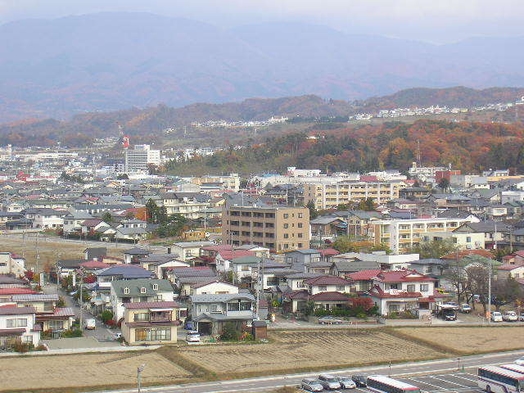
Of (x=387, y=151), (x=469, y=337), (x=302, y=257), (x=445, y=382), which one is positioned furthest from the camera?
(x=387, y=151)

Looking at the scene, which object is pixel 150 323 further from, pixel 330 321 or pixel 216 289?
pixel 330 321

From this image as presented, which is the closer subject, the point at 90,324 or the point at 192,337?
the point at 192,337

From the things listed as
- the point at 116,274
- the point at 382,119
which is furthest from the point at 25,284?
the point at 382,119

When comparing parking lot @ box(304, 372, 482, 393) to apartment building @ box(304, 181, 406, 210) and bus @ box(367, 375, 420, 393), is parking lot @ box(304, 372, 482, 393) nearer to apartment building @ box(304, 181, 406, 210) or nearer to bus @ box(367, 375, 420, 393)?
bus @ box(367, 375, 420, 393)

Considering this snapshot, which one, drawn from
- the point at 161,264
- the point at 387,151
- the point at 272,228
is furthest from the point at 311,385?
the point at 387,151

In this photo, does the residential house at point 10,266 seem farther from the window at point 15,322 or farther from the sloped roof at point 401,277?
the sloped roof at point 401,277

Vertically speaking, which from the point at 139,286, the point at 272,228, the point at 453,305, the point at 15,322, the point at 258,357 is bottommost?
the point at 258,357

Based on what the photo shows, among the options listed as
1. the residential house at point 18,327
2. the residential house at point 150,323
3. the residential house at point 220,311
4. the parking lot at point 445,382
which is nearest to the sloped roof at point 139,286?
the residential house at point 220,311
